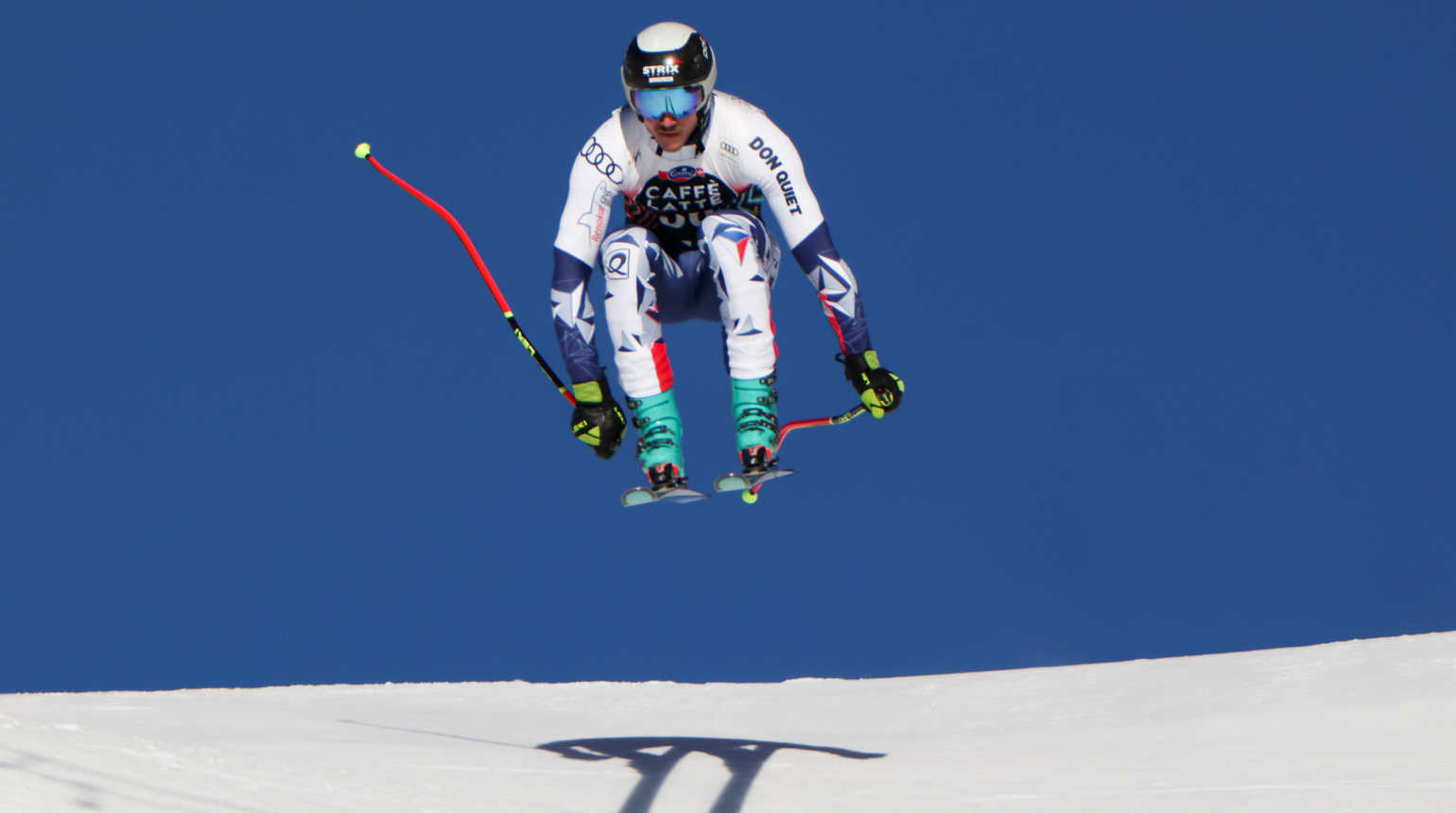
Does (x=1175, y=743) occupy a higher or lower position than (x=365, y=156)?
lower

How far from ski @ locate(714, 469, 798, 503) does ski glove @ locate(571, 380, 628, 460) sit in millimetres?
491

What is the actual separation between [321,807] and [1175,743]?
4434mm

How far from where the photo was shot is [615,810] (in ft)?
19.2

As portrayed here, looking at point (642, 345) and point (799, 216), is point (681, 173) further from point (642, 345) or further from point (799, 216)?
point (642, 345)

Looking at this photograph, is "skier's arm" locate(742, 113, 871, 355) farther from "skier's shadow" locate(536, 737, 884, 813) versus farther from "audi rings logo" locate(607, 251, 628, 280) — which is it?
"skier's shadow" locate(536, 737, 884, 813)

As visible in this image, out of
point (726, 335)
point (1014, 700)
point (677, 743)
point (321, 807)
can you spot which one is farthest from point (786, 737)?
point (321, 807)

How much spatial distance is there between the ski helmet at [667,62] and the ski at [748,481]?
55.1 inches

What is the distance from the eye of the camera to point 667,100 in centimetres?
552

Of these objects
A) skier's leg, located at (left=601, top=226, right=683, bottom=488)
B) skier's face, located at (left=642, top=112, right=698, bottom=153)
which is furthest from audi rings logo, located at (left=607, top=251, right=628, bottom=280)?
skier's face, located at (left=642, top=112, right=698, bottom=153)

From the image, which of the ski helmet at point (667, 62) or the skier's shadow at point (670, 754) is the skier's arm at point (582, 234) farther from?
the skier's shadow at point (670, 754)

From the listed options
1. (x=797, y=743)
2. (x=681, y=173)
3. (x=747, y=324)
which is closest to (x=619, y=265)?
(x=681, y=173)

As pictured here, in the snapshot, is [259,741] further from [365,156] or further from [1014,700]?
[1014,700]

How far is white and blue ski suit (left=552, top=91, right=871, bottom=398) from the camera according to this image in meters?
5.75

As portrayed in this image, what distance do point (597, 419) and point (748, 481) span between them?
0.66 metres
